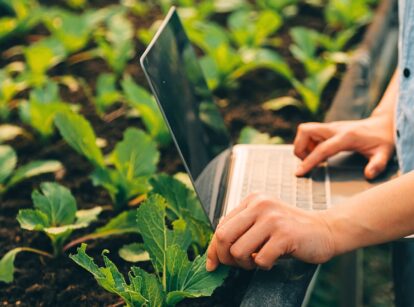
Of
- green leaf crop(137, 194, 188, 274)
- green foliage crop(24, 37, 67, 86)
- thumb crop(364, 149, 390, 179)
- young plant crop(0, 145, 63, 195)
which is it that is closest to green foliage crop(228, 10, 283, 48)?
green foliage crop(24, 37, 67, 86)

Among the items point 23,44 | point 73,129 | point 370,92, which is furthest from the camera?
point 23,44

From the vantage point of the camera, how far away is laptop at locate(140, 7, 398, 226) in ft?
4.28

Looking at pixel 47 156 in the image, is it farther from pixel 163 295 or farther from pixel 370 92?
pixel 370 92

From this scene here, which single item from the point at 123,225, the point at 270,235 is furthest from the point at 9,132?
the point at 270,235

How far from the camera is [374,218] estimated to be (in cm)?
116

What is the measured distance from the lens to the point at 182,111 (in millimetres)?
1384

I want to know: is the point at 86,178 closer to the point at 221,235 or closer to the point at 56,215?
the point at 56,215

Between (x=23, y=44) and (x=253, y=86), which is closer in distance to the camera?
(x=253, y=86)

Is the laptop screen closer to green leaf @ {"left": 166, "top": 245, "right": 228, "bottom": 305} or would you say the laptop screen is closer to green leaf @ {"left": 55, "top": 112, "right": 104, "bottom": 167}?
green leaf @ {"left": 166, "top": 245, "right": 228, "bottom": 305}

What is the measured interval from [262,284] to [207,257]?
0.12 meters

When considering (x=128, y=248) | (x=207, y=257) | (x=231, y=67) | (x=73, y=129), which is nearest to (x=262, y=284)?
(x=207, y=257)

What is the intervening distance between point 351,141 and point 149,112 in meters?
0.64

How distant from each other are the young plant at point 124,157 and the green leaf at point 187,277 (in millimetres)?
419

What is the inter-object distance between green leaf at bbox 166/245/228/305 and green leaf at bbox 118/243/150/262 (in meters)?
0.18
